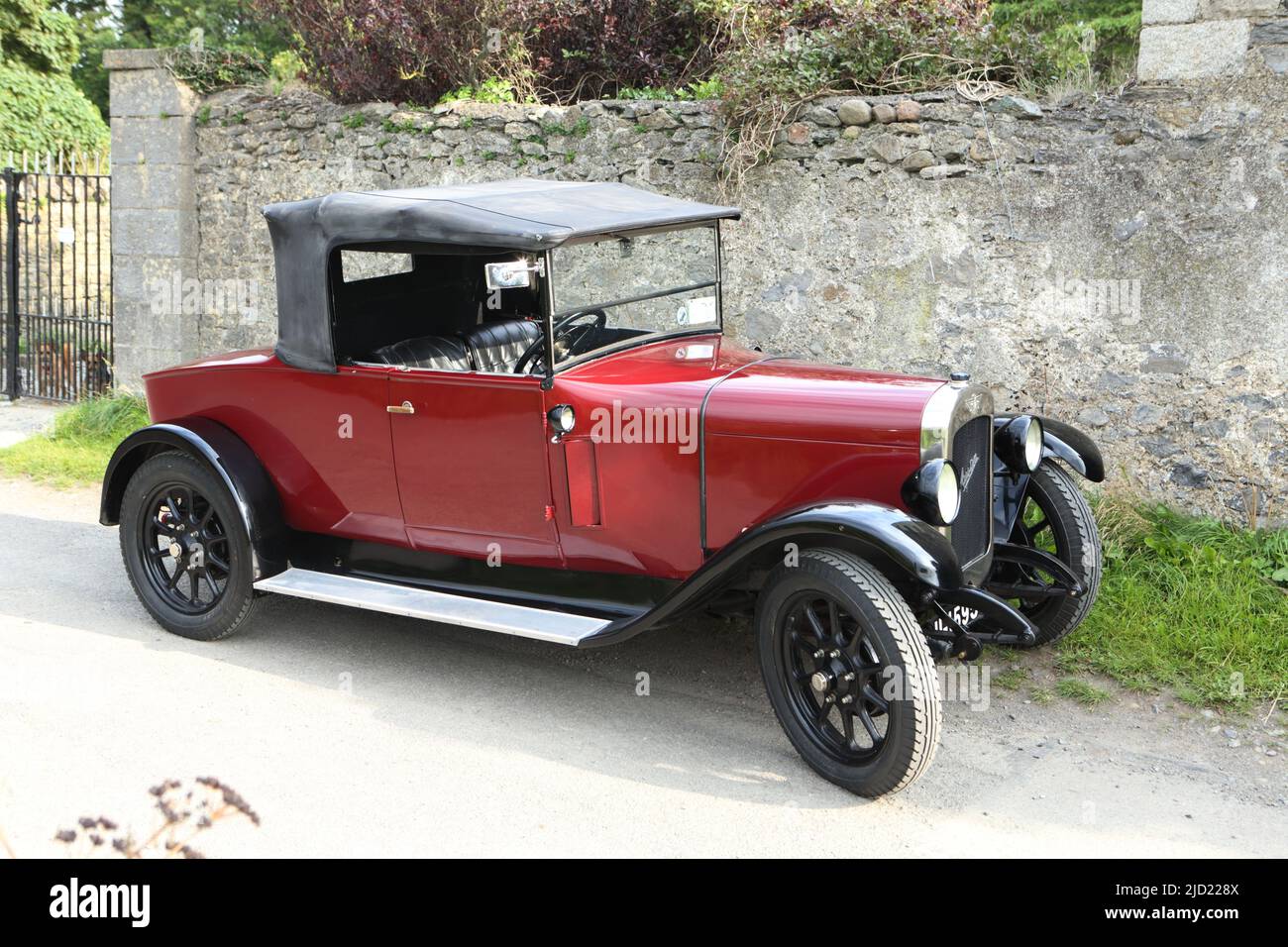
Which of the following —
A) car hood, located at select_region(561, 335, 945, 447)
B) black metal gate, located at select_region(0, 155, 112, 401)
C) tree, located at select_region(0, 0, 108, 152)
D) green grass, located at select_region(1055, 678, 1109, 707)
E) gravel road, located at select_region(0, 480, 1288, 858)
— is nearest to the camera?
gravel road, located at select_region(0, 480, 1288, 858)

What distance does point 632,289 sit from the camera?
4504 mm

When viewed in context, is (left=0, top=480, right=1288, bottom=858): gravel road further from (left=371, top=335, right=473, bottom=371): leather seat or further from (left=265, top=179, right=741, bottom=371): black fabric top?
(left=265, top=179, right=741, bottom=371): black fabric top

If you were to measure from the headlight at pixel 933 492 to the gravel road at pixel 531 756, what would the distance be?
85cm

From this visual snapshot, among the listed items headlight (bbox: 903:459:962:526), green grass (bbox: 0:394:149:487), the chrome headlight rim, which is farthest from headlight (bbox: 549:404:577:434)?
green grass (bbox: 0:394:149:487)

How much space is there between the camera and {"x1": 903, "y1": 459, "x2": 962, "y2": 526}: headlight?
3631 millimetres

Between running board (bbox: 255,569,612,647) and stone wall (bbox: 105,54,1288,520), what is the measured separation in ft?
9.14

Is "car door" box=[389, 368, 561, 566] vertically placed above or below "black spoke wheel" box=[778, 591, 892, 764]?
above

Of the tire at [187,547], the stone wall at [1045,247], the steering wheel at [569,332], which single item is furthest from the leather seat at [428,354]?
the stone wall at [1045,247]

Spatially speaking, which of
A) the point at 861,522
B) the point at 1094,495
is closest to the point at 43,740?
the point at 861,522

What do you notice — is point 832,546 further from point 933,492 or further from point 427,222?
point 427,222

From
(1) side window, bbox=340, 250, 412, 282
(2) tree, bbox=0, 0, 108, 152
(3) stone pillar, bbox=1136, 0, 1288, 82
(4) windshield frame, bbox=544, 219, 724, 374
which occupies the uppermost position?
(2) tree, bbox=0, 0, 108, 152

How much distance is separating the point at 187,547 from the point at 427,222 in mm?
1794

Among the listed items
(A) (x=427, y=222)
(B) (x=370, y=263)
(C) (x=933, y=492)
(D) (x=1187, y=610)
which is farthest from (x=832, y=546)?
(B) (x=370, y=263)

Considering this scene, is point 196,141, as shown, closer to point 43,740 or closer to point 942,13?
point 942,13
